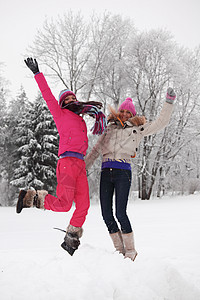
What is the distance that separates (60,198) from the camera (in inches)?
88.1

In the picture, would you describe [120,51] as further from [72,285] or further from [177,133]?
[72,285]

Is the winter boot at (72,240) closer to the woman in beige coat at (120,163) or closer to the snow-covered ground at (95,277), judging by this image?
the snow-covered ground at (95,277)

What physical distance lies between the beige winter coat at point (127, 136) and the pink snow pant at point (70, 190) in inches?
16.6

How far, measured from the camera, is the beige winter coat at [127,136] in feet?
8.32

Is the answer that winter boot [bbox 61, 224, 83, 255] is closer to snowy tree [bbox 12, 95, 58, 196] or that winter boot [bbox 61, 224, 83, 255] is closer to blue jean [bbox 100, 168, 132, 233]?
blue jean [bbox 100, 168, 132, 233]

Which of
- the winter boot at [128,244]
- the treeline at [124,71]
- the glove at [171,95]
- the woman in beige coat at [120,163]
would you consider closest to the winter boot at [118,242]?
the woman in beige coat at [120,163]

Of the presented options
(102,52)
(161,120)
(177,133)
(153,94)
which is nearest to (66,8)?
(102,52)

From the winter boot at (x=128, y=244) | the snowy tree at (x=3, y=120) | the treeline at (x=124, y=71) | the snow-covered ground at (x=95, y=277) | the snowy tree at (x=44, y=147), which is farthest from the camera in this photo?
the snowy tree at (x=44, y=147)

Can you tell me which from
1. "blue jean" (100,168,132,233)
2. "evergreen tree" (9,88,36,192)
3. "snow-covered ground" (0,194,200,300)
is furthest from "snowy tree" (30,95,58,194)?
"snow-covered ground" (0,194,200,300)

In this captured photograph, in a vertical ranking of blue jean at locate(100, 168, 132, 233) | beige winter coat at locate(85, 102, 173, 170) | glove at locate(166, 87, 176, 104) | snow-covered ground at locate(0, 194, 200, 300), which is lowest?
snow-covered ground at locate(0, 194, 200, 300)

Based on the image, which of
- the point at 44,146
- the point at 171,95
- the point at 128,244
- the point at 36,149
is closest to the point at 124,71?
the point at 44,146

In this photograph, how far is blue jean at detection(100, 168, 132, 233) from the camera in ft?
8.07

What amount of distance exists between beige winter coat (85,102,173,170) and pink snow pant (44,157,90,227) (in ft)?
1.38

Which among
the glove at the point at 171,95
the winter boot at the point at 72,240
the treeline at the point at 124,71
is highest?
the treeline at the point at 124,71
